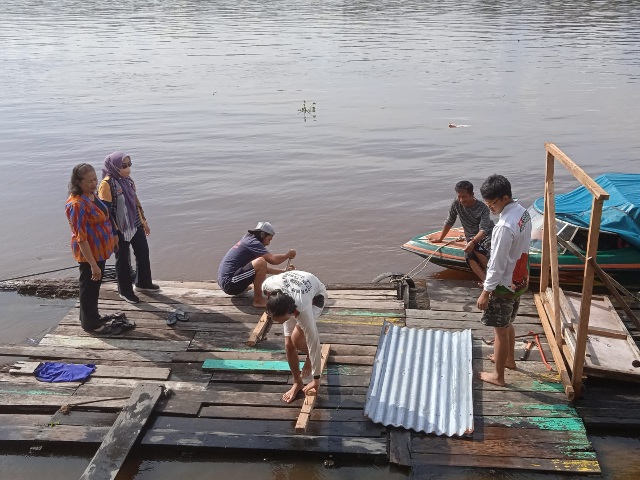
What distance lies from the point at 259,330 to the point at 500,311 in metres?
2.48

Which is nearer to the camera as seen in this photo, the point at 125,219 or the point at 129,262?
the point at 125,219

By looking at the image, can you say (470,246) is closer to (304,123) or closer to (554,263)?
(554,263)

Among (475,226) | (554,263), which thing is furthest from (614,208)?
(554,263)

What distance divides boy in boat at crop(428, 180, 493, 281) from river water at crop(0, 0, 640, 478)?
105 inches

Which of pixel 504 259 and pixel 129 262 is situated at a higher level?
pixel 504 259

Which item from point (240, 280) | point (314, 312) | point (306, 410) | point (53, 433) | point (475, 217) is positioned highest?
point (314, 312)

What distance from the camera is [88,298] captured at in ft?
22.3

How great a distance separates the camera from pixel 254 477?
5270 millimetres

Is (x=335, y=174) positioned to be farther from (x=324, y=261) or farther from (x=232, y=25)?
(x=232, y=25)

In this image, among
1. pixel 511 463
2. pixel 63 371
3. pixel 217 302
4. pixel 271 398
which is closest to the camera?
pixel 511 463

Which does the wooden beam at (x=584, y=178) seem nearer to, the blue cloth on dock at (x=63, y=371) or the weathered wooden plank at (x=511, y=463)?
the weathered wooden plank at (x=511, y=463)

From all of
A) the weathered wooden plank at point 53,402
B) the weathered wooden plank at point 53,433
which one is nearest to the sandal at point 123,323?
the weathered wooden plank at point 53,402

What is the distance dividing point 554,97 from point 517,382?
19275 millimetres

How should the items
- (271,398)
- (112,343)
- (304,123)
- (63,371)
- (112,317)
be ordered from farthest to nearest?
(304,123), (112,317), (112,343), (63,371), (271,398)
